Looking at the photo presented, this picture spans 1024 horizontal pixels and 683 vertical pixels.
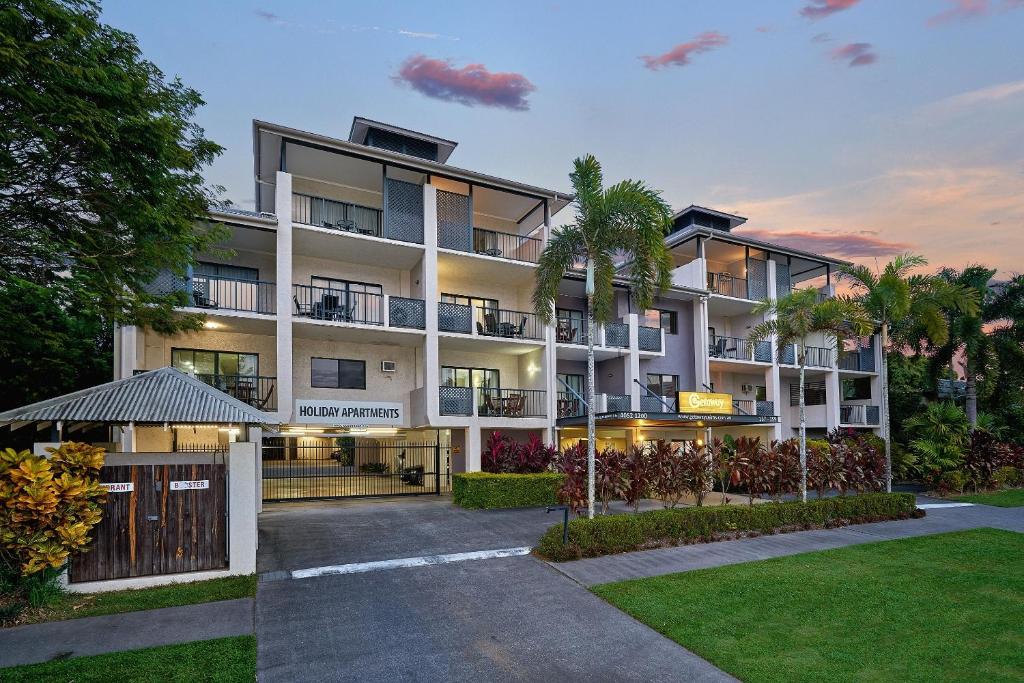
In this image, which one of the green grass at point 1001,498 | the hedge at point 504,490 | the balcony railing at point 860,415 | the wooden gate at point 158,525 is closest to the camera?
the wooden gate at point 158,525

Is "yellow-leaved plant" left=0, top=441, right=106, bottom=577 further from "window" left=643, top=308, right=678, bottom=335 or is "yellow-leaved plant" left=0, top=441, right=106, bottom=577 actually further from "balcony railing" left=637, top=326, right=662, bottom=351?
→ "window" left=643, top=308, right=678, bottom=335

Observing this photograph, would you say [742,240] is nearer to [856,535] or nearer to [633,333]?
[633,333]

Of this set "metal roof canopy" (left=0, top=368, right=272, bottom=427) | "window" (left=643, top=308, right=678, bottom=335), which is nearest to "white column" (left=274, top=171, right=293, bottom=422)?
"metal roof canopy" (left=0, top=368, right=272, bottom=427)

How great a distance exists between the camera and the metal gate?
20.0 m

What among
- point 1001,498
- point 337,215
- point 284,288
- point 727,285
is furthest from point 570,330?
point 1001,498

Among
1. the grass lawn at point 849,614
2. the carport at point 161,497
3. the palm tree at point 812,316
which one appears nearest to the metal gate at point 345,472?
the carport at point 161,497

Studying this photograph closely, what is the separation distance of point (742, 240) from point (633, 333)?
9131 mm

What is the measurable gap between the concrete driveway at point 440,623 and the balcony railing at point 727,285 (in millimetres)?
21021

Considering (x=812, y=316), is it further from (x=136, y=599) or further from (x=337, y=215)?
(x=136, y=599)

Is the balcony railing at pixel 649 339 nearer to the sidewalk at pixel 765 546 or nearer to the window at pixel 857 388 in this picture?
the sidewalk at pixel 765 546

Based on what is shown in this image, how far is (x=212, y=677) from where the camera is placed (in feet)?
20.5

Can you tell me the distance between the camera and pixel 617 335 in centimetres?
2483

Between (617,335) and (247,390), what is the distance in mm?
14392

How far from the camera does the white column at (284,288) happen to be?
18.4 metres
